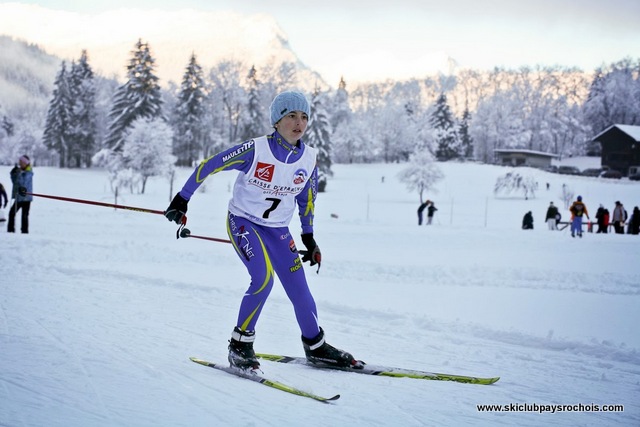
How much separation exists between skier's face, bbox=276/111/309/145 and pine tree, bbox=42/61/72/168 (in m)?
58.6

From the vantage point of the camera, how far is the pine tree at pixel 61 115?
181 ft

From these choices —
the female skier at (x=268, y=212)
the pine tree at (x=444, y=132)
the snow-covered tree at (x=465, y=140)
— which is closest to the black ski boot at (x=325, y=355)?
the female skier at (x=268, y=212)

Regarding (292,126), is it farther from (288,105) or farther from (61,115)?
(61,115)

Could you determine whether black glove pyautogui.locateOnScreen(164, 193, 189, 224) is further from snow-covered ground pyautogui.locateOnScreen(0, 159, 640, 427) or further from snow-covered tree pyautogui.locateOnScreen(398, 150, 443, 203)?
snow-covered tree pyautogui.locateOnScreen(398, 150, 443, 203)

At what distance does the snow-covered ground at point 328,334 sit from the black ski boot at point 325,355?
127 mm

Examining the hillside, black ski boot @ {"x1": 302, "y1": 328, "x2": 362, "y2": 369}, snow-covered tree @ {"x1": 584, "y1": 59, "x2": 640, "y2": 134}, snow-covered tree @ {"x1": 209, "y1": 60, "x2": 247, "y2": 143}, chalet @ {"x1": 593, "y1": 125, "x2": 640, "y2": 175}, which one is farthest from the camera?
the hillside

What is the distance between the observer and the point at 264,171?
3.79 meters

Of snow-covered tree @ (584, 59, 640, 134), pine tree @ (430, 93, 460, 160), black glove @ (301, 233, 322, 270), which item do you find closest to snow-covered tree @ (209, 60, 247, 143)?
pine tree @ (430, 93, 460, 160)

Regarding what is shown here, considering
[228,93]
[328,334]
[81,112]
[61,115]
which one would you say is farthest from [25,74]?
[328,334]

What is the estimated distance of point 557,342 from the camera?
17.2 feet

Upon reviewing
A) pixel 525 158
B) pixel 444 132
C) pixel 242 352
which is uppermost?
pixel 444 132

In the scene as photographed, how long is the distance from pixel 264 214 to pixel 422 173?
145 feet

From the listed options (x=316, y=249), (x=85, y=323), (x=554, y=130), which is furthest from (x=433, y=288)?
(x=554, y=130)

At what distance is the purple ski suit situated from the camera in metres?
3.79
